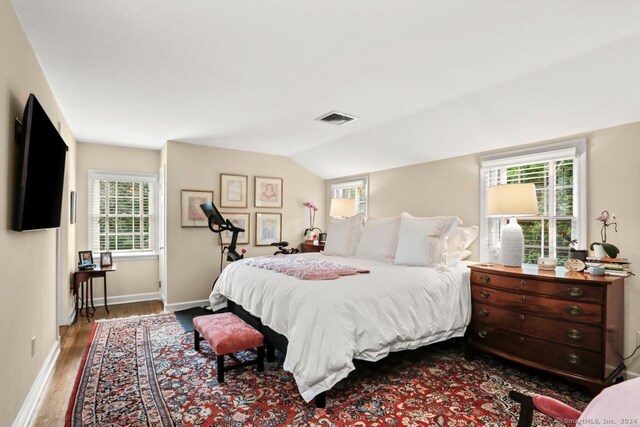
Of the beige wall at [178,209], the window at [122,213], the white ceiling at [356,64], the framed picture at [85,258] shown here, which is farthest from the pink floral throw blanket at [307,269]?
the window at [122,213]

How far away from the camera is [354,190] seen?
5.74 m

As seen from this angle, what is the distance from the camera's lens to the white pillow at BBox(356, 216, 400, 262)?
3768mm

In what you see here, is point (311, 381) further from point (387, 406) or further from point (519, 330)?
point (519, 330)

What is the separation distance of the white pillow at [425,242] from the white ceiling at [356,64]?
1.03 metres

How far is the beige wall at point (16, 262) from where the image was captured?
69.1 inches

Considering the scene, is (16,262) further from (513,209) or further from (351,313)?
(513,209)

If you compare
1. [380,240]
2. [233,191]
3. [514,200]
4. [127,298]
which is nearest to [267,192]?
[233,191]

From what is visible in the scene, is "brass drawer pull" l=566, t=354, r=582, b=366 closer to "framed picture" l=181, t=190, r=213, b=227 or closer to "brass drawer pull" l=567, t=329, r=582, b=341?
Answer: "brass drawer pull" l=567, t=329, r=582, b=341

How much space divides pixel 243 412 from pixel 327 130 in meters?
3.24

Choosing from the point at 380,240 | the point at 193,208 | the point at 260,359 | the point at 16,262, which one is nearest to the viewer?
the point at 16,262

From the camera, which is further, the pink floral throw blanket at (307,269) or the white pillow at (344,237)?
the white pillow at (344,237)

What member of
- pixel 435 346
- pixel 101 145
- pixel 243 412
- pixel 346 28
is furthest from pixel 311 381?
pixel 101 145

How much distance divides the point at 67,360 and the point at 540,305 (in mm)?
4057

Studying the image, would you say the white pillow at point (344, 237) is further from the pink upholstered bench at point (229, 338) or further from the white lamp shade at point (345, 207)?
the pink upholstered bench at point (229, 338)
